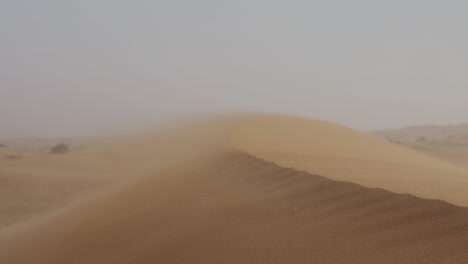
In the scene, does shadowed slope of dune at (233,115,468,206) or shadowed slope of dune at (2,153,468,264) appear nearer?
shadowed slope of dune at (2,153,468,264)

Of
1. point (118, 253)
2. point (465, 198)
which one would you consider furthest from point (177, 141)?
point (465, 198)

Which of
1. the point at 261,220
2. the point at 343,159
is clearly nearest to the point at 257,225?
the point at 261,220

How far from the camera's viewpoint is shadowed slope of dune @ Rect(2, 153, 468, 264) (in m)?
2.29

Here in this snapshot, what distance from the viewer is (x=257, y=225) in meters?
3.19

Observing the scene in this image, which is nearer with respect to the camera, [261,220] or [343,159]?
[261,220]

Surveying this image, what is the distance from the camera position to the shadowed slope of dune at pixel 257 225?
90.0 inches

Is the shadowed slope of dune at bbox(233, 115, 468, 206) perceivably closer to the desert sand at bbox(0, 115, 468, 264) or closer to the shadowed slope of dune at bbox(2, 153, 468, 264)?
the desert sand at bbox(0, 115, 468, 264)

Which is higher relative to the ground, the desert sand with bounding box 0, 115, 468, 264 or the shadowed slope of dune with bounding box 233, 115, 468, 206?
the shadowed slope of dune with bounding box 233, 115, 468, 206

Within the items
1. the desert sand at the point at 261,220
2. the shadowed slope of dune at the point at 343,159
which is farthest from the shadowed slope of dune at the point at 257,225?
the shadowed slope of dune at the point at 343,159

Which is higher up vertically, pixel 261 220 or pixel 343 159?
pixel 343 159

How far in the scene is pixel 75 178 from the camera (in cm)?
1388

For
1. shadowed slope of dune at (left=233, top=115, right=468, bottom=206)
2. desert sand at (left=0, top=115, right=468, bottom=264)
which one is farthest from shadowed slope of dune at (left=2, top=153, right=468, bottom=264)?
shadowed slope of dune at (left=233, top=115, right=468, bottom=206)

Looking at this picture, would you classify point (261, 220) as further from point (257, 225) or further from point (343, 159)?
point (343, 159)

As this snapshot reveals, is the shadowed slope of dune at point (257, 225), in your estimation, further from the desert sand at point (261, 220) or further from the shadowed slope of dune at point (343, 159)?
the shadowed slope of dune at point (343, 159)
